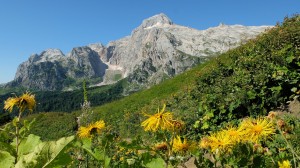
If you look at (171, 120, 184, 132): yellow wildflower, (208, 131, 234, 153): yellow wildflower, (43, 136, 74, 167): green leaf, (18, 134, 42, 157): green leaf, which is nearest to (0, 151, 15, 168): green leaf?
(43, 136, 74, 167): green leaf

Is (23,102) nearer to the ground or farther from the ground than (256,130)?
farther from the ground

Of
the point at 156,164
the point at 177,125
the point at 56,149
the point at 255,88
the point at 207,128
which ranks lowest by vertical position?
the point at 156,164

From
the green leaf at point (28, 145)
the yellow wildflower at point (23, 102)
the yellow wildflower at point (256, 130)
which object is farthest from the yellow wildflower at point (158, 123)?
the yellow wildflower at point (23, 102)

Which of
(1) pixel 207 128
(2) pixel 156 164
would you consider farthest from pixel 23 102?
(1) pixel 207 128

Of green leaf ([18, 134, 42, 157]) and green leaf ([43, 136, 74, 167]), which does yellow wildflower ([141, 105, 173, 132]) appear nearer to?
green leaf ([18, 134, 42, 157])

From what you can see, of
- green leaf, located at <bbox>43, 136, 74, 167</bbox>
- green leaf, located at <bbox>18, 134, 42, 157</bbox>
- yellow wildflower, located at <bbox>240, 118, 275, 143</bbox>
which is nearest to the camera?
green leaf, located at <bbox>43, 136, 74, 167</bbox>

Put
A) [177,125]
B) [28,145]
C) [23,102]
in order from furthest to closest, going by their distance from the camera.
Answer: [23,102]
[177,125]
[28,145]

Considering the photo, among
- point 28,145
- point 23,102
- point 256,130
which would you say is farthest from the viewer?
point 23,102

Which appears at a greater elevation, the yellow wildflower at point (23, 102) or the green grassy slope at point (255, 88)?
the green grassy slope at point (255, 88)

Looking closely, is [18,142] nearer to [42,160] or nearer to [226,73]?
[42,160]

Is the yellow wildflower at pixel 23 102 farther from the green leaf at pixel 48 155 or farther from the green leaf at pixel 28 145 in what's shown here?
the green leaf at pixel 48 155

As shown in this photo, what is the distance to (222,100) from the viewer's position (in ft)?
36.5

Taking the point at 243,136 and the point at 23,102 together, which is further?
the point at 23,102

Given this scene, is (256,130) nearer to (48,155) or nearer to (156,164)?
(156,164)
